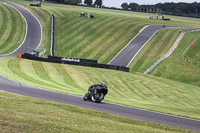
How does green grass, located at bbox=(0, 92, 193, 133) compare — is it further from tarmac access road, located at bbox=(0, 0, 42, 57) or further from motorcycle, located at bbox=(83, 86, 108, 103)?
tarmac access road, located at bbox=(0, 0, 42, 57)

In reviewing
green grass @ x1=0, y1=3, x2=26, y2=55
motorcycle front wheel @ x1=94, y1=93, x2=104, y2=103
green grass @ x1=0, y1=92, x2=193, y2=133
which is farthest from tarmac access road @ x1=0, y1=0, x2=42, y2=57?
green grass @ x1=0, y1=92, x2=193, y2=133

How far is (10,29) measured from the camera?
90.6 metres

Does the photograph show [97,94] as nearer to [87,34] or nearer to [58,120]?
[58,120]

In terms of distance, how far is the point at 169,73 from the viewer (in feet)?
212

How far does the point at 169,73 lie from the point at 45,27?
42870 mm

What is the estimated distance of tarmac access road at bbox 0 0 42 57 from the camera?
78562mm

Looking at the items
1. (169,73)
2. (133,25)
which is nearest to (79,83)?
(169,73)

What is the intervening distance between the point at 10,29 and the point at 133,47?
30.8 m

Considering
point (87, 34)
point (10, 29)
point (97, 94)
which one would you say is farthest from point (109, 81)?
point (10, 29)

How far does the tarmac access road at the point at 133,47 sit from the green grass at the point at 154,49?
1.16m

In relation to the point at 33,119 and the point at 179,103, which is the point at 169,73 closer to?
the point at 179,103

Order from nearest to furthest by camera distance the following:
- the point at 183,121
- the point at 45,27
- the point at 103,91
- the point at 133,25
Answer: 1. the point at 183,121
2. the point at 103,91
3. the point at 45,27
4. the point at 133,25

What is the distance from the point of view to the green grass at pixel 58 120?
45.3 feet

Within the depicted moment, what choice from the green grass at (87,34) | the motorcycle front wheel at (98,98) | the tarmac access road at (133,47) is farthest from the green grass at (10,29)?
the motorcycle front wheel at (98,98)
